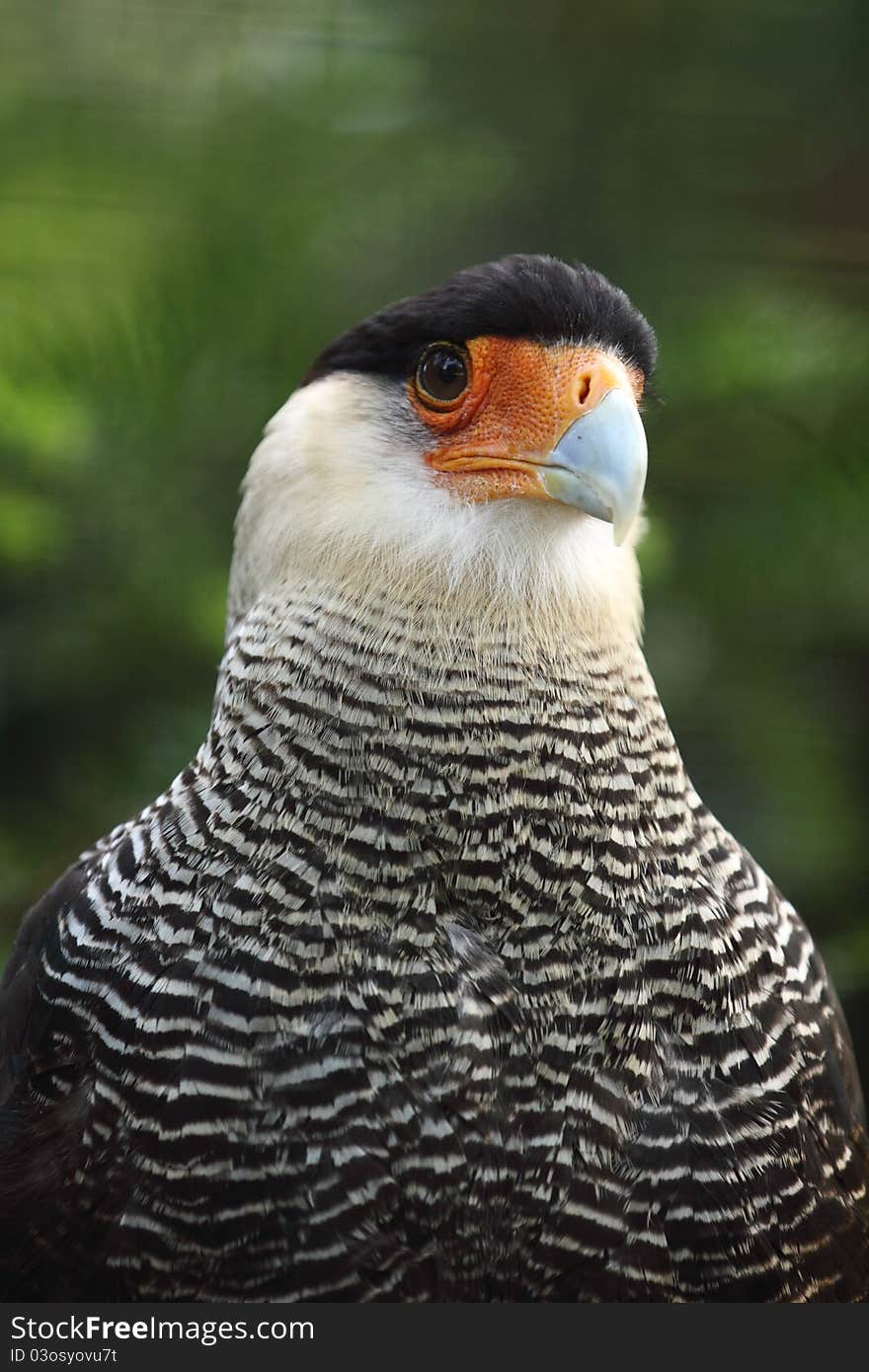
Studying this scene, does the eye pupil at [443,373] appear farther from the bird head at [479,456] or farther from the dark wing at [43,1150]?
the dark wing at [43,1150]

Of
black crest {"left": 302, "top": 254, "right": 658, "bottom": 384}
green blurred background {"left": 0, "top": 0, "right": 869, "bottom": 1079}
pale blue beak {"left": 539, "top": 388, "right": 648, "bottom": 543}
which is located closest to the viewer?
pale blue beak {"left": 539, "top": 388, "right": 648, "bottom": 543}

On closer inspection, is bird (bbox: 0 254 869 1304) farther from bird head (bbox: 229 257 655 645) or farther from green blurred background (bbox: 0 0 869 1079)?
green blurred background (bbox: 0 0 869 1079)

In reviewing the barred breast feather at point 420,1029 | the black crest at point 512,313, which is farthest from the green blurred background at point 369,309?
the barred breast feather at point 420,1029

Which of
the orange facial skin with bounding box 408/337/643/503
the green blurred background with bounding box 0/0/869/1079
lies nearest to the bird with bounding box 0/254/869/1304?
the orange facial skin with bounding box 408/337/643/503

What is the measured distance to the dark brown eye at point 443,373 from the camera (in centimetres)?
185

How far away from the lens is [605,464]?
5.60 ft

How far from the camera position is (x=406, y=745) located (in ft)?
5.76

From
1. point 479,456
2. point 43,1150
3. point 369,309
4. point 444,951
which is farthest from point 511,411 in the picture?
point 369,309

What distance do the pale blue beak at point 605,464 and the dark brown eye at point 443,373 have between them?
7.1 inches

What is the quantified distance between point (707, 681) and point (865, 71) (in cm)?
120

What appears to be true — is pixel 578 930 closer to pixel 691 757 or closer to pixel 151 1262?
pixel 151 1262

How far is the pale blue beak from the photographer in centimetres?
169

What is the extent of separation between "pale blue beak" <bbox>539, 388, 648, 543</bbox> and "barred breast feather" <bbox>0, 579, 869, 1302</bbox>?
0.21 metres

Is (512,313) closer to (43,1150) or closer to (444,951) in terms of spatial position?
(444,951)
